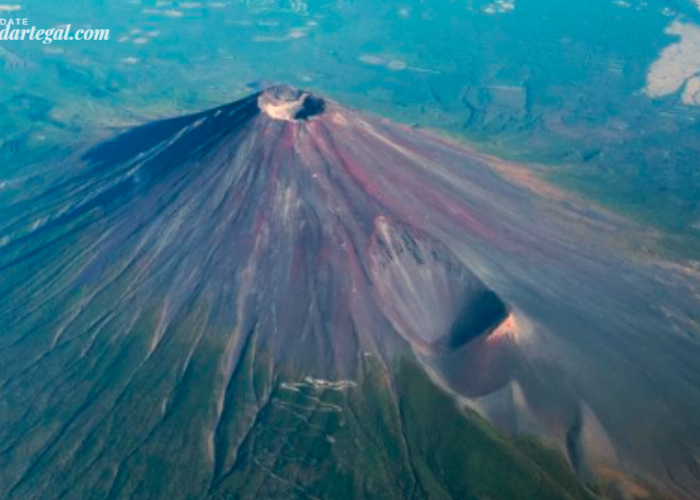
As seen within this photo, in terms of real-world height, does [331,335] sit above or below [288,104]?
below

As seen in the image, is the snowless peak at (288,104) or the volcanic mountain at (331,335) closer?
the volcanic mountain at (331,335)

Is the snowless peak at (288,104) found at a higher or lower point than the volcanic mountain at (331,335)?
higher

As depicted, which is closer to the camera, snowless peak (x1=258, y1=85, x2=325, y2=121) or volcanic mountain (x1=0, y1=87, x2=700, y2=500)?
volcanic mountain (x1=0, y1=87, x2=700, y2=500)

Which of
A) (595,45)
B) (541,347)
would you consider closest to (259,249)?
(541,347)

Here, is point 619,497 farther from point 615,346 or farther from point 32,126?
point 32,126

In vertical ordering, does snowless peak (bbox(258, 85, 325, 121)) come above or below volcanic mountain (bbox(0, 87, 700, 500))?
above
